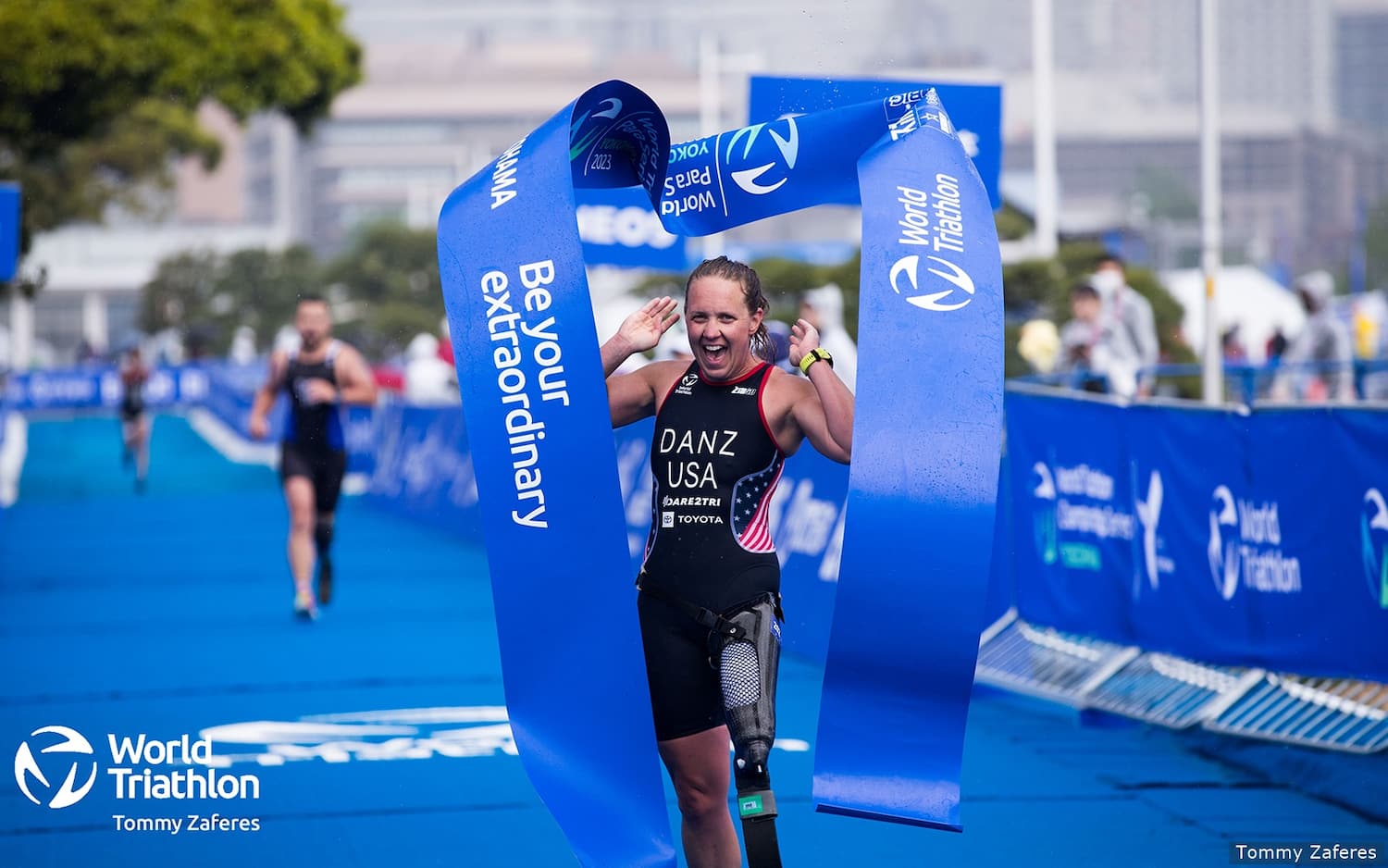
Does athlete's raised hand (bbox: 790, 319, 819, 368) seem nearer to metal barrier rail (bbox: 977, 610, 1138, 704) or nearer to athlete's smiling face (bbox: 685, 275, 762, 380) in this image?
athlete's smiling face (bbox: 685, 275, 762, 380)

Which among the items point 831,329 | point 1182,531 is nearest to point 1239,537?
point 1182,531

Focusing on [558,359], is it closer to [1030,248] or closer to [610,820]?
[610,820]

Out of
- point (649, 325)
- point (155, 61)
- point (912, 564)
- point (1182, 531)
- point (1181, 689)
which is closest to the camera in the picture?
point (912, 564)

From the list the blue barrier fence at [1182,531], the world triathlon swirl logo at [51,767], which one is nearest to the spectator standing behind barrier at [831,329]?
the blue barrier fence at [1182,531]

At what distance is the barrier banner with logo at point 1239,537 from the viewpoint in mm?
7723

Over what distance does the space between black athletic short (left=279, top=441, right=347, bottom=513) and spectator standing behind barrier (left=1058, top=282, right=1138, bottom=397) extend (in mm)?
5898

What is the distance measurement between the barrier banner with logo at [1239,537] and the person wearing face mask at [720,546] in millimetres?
3479

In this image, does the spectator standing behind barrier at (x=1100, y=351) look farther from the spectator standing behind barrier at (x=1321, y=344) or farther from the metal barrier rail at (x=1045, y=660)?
the metal barrier rail at (x=1045, y=660)

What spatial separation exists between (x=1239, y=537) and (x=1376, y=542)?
0.87 metres

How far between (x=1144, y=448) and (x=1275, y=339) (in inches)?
474

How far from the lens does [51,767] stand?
771 centimetres

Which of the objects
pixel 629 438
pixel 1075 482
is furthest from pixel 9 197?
pixel 1075 482

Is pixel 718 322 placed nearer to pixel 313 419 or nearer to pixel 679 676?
pixel 679 676

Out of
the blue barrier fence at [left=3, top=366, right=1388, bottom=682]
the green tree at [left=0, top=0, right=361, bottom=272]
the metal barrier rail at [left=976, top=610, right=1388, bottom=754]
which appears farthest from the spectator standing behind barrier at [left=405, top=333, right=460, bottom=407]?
the metal barrier rail at [left=976, top=610, right=1388, bottom=754]
